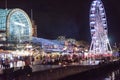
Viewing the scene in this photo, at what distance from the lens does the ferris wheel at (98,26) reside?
99331 millimetres

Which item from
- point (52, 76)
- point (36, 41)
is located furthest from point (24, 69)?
point (36, 41)

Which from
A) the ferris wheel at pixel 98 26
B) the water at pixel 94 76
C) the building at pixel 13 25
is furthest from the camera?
the building at pixel 13 25

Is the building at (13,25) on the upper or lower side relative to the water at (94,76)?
upper

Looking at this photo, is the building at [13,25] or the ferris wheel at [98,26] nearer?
the ferris wheel at [98,26]

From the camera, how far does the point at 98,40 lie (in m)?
102

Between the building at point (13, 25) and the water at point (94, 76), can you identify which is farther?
the building at point (13, 25)

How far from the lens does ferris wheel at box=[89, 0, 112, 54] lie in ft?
326

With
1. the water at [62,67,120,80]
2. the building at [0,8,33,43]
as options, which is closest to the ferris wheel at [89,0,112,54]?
the building at [0,8,33,43]

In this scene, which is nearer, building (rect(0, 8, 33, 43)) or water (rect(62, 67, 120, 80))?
water (rect(62, 67, 120, 80))

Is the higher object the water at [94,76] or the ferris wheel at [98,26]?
the ferris wheel at [98,26]

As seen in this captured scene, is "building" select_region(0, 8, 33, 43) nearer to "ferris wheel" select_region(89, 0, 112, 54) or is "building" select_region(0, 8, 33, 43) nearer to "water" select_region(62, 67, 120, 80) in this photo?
"ferris wheel" select_region(89, 0, 112, 54)

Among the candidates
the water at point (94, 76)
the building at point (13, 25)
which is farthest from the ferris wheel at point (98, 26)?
the water at point (94, 76)

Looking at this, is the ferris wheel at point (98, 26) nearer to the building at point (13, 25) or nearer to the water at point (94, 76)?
the building at point (13, 25)

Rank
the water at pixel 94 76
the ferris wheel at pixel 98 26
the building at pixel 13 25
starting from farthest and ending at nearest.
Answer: the building at pixel 13 25 < the ferris wheel at pixel 98 26 < the water at pixel 94 76
